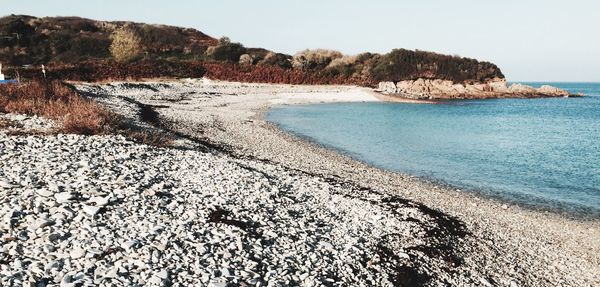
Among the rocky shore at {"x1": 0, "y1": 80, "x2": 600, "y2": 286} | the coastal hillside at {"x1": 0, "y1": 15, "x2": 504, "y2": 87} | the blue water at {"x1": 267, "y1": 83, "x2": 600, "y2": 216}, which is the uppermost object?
the coastal hillside at {"x1": 0, "y1": 15, "x2": 504, "y2": 87}

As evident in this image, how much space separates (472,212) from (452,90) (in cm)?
7724

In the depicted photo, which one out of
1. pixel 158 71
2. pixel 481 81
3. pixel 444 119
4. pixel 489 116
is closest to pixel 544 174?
pixel 444 119

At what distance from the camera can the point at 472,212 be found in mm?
14961

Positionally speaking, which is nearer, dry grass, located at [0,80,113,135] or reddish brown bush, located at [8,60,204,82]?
dry grass, located at [0,80,113,135]

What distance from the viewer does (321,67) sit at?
92312 millimetres

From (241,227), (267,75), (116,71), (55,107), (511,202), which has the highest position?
(267,75)

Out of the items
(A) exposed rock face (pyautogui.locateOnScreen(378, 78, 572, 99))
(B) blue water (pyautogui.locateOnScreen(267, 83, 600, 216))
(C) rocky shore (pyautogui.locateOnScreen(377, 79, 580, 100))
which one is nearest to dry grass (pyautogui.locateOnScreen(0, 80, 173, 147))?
(B) blue water (pyautogui.locateOnScreen(267, 83, 600, 216))

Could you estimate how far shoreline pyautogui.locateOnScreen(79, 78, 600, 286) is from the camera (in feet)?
34.9

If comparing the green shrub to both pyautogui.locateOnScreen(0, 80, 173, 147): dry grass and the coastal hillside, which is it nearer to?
the coastal hillside

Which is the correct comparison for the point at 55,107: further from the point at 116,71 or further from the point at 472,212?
the point at 116,71

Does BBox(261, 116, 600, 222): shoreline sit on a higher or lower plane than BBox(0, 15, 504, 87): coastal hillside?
lower

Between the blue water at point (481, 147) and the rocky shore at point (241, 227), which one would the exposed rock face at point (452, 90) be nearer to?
the blue water at point (481, 147)

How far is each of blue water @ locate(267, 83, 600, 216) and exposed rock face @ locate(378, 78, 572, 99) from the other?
26.6m

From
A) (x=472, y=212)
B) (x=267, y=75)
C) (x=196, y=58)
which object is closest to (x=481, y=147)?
(x=472, y=212)
